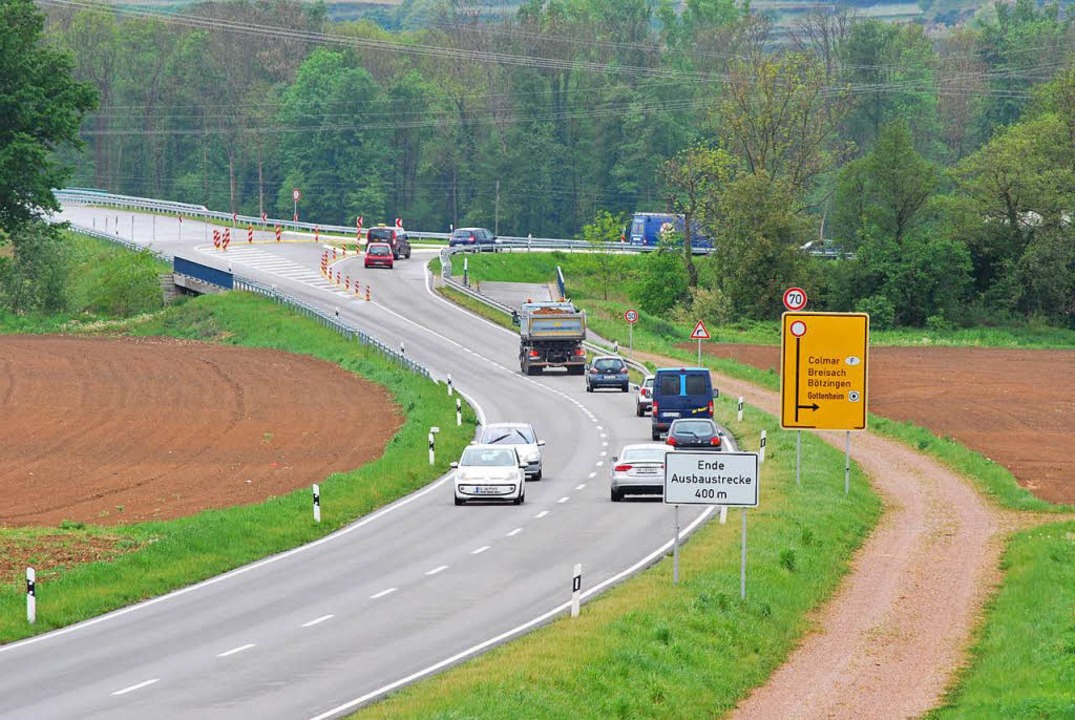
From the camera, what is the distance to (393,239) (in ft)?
346

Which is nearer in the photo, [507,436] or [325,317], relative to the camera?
[507,436]

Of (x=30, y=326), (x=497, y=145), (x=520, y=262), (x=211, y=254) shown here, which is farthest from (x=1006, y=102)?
(x=30, y=326)

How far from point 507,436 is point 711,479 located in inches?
798

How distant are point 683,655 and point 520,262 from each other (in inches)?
3546

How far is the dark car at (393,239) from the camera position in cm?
10538

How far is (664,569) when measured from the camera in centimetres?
2848

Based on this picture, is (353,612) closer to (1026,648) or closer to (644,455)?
(1026,648)

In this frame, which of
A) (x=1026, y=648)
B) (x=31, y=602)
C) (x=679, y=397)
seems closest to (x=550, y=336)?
(x=679, y=397)

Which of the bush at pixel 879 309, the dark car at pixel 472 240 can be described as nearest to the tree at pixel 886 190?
the bush at pixel 879 309

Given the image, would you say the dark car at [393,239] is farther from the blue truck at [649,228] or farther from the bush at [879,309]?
the bush at [879,309]

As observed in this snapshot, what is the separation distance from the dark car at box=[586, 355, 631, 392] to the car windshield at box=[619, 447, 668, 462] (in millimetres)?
24975

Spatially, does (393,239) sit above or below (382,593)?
above

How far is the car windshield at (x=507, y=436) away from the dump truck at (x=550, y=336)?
23.4 metres

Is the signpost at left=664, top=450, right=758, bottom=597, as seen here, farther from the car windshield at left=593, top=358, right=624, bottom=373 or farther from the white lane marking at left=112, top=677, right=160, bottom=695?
the car windshield at left=593, top=358, right=624, bottom=373
